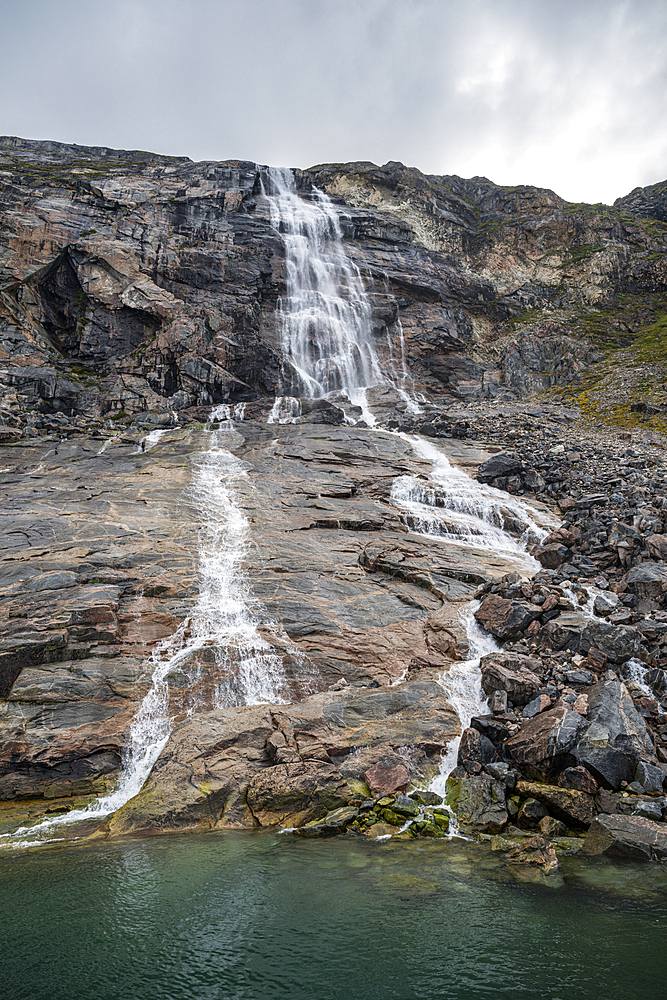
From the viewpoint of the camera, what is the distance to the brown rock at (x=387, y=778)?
39.7ft

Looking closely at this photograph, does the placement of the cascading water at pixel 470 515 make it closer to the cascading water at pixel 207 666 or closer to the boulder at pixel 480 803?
the cascading water at pixel 207 666

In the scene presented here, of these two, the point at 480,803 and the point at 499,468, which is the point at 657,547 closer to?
the point at 480,803

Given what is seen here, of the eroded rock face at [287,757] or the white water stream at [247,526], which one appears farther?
the white water stream at [247,526]

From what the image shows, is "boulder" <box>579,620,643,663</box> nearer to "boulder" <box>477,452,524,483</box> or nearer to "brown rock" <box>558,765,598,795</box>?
"brown rock" <box>558,765,598,795</box>

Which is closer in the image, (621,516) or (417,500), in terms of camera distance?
(621,516)

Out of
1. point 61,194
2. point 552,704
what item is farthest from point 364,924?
point 61,194

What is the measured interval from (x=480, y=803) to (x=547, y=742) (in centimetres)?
194

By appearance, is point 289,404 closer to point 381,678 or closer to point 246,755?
point 381,678

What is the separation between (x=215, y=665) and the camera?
15.8 m

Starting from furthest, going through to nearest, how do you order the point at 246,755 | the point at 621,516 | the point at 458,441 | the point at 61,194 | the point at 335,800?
the point at 61,194, the point at 458,441, the point at 621,516, the point at 246,755, the point at 335,800

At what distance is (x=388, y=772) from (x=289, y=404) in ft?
113

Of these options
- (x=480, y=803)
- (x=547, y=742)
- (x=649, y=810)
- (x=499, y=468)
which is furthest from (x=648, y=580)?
(x=499, y=468)

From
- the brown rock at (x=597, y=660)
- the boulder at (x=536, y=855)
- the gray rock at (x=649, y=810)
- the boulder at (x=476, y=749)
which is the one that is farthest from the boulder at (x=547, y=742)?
the brown rock at (x=597, y=660)

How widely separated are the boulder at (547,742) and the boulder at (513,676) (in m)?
1.20
